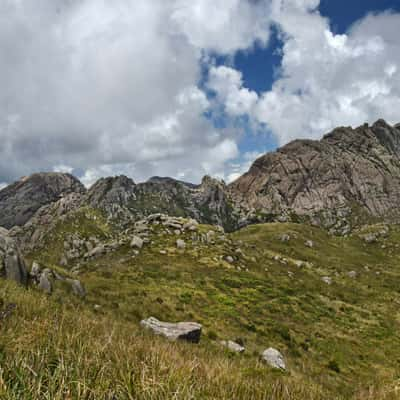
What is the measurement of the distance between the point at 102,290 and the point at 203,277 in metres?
15.8

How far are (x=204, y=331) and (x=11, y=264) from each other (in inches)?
463

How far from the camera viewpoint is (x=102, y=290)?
22.9 metres

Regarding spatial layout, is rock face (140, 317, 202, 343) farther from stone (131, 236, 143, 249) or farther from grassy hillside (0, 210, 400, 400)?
stone (131, 236, 143, 249)

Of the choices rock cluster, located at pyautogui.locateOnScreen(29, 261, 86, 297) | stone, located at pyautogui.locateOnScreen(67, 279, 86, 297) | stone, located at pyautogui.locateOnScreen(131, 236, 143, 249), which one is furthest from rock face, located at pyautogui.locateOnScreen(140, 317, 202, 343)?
stone, located at pyautogui.locateOnScreen(131, 236, 143, 249)

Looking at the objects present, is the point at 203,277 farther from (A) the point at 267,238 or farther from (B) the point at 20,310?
(A) the point at 267,238

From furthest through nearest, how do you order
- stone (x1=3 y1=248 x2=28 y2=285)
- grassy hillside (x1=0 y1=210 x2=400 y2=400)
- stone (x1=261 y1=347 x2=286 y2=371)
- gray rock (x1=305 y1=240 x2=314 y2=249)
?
gray rock (x1=305 y1=240 x2=314 y2=249) < stone (x1=3 y1=248 x2=28 y2=285) < stone (x1=261 y1=347 x2=286 y2=371) < grassy hillside (x1=0 y1=210 x2=400 y2=400)

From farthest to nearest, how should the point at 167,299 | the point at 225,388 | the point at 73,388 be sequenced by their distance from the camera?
the point at 167,299, the point at 225,388, the point at 73,388

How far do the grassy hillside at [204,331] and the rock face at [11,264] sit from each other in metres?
2.23

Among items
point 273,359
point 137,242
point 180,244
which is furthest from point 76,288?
point 180,244

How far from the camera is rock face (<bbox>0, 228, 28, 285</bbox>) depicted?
48.6ft

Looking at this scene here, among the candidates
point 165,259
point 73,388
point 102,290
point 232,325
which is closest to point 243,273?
point 165,259

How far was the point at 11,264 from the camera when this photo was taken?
15312 mm

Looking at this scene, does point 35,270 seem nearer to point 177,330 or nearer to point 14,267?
point 14,267

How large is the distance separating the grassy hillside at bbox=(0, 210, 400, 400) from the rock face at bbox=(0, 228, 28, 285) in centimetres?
223
